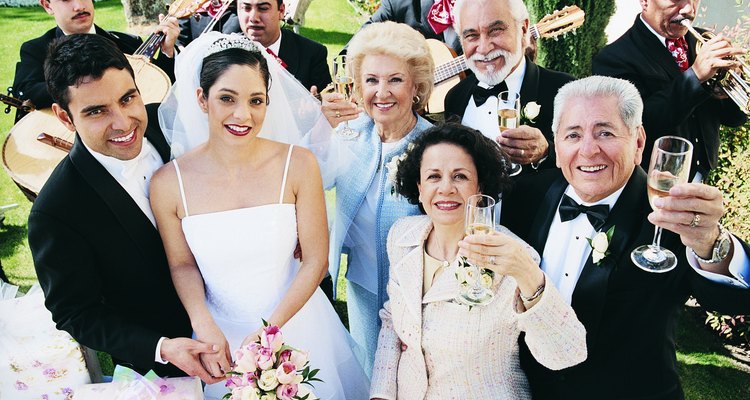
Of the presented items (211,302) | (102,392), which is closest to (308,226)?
Answer: (211,302)

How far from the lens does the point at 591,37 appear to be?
744 cm

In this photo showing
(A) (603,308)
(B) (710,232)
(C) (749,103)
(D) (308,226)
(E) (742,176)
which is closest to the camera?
(B) (710,232)

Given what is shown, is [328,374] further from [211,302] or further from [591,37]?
[591,37]

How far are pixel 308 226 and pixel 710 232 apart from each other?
1728mm

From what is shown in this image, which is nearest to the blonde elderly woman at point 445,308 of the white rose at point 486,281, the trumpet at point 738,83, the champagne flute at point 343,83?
the white rose at point 486,281

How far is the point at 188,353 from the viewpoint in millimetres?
2770

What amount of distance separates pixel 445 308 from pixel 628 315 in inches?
30.0

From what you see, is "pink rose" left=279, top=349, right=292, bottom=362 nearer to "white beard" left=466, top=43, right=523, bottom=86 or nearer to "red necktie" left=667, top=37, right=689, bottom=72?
"white beard" left=466, top=43, right=523, bottom=86

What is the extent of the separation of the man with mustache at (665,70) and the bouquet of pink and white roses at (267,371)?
9.06ft

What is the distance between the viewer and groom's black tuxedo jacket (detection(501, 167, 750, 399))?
258 centimetres

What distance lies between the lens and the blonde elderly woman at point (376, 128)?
3.44 m

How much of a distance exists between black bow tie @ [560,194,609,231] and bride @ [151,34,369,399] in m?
1.14

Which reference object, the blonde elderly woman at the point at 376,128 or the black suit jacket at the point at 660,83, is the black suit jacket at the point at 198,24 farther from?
the black suit jacket at the point at 660,83

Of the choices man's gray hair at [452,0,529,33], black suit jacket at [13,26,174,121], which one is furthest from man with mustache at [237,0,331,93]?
man's gray hair at [452,0,529,33]
